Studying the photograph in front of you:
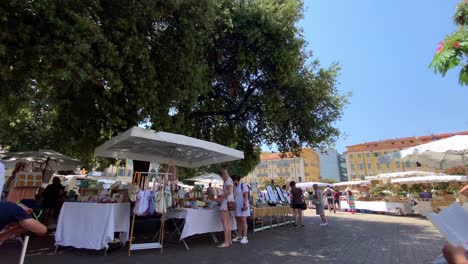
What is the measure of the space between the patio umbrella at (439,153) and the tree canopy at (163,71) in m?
4.60

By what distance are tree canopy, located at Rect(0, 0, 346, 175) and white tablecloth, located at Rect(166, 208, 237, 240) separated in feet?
8.81

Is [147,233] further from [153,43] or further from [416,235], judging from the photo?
[416,235]

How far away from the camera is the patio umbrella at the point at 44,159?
36.8 ft

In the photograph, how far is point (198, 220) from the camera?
759 centimetres

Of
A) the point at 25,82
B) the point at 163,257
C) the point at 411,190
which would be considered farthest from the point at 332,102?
the point at 411,190

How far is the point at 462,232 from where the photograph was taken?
3.32 meters

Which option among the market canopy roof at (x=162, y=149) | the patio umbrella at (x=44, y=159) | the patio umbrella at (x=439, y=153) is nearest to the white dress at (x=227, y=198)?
the market canopy roof at (x=162, y=149)

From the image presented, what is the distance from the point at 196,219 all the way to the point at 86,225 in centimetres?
253

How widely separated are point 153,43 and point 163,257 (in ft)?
20.1

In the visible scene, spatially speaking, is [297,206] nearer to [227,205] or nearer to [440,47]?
[227,205]

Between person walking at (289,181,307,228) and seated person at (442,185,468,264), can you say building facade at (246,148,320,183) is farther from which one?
seated person at (442,185,468,264)

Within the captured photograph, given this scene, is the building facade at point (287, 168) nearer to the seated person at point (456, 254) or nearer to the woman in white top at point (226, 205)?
the woman in white top at point (226, 205)

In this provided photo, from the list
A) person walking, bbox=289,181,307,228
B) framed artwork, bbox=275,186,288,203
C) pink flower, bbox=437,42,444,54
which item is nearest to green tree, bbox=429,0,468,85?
pink flower, bbox=437,42,444,54

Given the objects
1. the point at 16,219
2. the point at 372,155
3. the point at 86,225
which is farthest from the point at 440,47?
the point at 372,155
